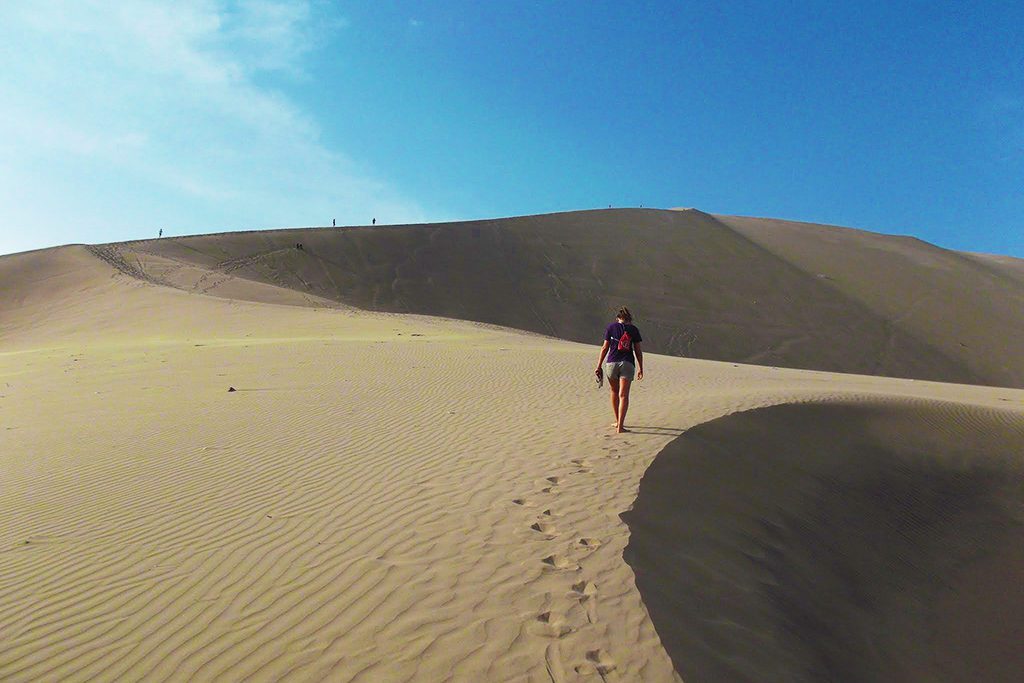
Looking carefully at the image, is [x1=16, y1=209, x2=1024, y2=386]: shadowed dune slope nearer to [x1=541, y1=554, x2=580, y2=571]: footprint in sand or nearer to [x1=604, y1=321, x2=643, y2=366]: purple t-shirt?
[x1=604, y1=321, x2=643, y2=366]: purple t-shirt

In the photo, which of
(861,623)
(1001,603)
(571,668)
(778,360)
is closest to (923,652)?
(861,623)

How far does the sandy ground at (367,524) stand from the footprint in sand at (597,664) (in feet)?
0.05

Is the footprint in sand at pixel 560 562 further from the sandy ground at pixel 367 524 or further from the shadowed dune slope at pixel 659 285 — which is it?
the shadowed dune slope at pixel 659 285

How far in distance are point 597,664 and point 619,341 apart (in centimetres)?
515

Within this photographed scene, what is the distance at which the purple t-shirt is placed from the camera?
8094mm

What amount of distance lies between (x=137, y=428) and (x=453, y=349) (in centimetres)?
924

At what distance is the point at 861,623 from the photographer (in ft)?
17.6

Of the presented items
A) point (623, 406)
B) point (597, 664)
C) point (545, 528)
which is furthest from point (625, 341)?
point (597, 664)

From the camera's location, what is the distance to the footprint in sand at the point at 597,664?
10.9 ft

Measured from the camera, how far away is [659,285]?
4162 cm

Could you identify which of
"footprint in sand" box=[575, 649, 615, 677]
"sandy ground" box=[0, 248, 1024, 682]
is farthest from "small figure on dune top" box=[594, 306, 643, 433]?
"footprint in sand" box=[575, 649, 615, 677]

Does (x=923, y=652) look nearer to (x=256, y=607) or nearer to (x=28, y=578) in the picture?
(x=256, y=607)

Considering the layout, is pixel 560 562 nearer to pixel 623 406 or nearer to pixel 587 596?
pixel 587 596

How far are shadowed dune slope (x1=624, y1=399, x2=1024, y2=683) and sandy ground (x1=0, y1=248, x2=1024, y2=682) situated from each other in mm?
64
